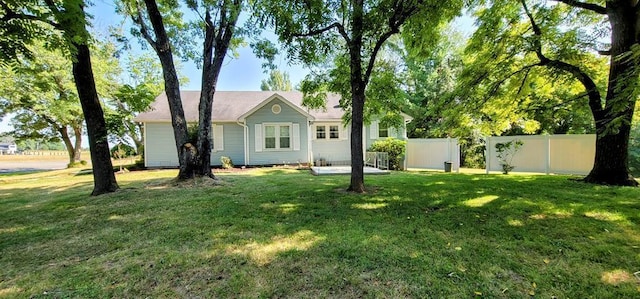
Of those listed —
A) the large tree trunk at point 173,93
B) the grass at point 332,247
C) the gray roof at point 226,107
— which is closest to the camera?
the grass at point 332,247

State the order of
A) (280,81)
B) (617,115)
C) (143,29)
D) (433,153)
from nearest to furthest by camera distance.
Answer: (617,115), (143,29), (433,153), (280,81)

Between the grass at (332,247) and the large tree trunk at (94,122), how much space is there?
1.18 metres

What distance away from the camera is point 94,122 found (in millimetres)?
7184

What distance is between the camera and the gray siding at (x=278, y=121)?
15508 mm

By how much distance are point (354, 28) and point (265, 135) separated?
10.4 m

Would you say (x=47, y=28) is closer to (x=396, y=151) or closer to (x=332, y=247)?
(x=332, y=247)

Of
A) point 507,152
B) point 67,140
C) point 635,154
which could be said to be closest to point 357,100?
point 507,152

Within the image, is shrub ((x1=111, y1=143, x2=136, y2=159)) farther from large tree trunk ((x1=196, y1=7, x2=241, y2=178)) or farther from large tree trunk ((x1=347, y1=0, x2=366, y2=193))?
large tree trunk ((x1=347, y1=0, x2=366, y2=193))

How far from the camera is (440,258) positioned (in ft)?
10.4

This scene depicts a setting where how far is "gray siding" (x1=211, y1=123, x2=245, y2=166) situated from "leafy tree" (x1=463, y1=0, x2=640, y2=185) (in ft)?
39.5

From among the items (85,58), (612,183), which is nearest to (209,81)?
(85,58)

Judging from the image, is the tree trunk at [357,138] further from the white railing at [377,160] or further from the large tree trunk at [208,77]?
the white railing at [377,160]

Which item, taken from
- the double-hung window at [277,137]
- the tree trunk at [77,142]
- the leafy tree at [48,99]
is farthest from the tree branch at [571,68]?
the tree trunk at [77,142]

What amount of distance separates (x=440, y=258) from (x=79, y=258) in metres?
4.30
